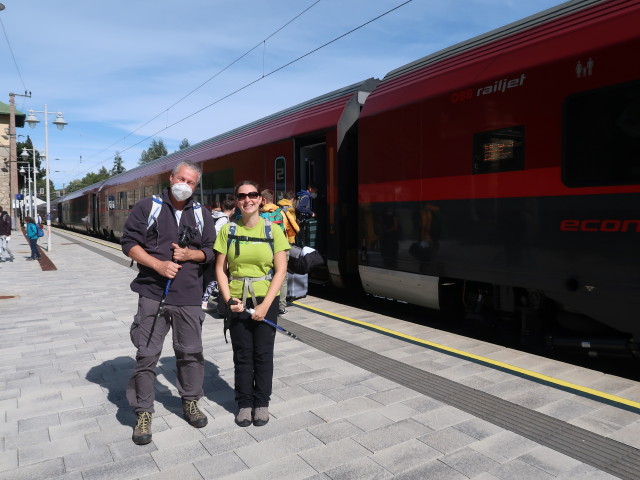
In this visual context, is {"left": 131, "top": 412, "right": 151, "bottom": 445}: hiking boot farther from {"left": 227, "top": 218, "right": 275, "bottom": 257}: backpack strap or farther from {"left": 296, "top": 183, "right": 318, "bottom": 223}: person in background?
{"left": 296, "top": 183, "right": 318, "bottom": 223}: person in background

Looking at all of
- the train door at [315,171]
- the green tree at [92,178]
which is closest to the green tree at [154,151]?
the green tree at [92,178]

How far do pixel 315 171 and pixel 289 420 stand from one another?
6180mm

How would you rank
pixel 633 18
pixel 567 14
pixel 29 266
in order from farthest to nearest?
pixel 29 266, pixel 567 14, pixel 633 18

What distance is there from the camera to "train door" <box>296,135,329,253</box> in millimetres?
8642

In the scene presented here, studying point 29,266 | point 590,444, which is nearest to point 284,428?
point 590,444

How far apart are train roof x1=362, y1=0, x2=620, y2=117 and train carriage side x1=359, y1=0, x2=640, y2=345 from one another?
17 millimetres

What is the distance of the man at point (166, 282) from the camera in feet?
11.2

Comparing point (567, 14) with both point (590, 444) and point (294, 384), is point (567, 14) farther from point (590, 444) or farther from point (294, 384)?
point (294, 384)

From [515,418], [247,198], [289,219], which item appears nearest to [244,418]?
[247,198]

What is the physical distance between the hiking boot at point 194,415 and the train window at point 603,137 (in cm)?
355

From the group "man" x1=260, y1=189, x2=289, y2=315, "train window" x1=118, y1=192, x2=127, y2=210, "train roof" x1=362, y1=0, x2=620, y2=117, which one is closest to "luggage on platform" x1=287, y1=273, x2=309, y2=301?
"man" x1=260, y1=189, x2=289, y2=315

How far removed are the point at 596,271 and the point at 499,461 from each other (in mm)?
2075

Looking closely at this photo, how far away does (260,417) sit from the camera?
357cm

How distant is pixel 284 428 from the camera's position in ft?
11.6
